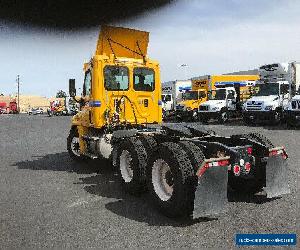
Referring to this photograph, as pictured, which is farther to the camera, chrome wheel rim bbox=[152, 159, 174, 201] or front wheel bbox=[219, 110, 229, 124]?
front wheel bbox=[219, 110, 229, 124]

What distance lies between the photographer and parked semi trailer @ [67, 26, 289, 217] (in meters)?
4.67

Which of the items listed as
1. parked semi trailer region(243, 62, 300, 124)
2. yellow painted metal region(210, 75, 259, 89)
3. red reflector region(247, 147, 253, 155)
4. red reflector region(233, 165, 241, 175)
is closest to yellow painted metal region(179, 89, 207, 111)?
yellow painted metal region(210, 75, 259, 89)

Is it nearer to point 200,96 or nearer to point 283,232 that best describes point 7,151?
point 283,232

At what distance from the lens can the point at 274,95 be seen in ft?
68.2

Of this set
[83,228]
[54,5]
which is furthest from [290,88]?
[54,5]

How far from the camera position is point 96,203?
5730 mm

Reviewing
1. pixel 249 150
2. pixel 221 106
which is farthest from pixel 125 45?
pixel 221 106

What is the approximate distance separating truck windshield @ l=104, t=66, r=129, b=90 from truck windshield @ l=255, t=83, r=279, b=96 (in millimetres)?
14911

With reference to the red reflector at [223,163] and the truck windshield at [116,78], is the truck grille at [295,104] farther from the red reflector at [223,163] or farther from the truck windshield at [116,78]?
the red reflector at [223,163]

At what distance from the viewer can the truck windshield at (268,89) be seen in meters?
21.0

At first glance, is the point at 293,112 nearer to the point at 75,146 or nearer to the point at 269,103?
the point at 269,103

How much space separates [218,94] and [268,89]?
430cm

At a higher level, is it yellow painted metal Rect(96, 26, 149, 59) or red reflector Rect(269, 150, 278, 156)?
yellow painted metal Rect(96, 26, 149, 59)

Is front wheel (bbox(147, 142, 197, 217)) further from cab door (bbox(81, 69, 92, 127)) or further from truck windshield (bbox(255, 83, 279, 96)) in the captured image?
truck windshield (bbox(255, 83, 279, 96))
